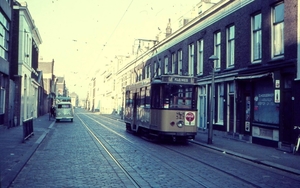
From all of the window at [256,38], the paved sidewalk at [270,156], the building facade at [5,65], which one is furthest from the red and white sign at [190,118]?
the building facade at [5,65]

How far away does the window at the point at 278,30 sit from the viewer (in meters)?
16.3

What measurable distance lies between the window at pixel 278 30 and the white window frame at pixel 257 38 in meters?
1.30

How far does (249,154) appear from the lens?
45.2 ft

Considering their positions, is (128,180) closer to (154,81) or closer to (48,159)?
(48,159)

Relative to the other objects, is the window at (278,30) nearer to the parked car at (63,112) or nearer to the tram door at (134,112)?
the tram door at (134,112)

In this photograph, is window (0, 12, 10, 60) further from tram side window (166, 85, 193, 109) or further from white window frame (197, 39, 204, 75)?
white window frame (197, 39, 204, 75)

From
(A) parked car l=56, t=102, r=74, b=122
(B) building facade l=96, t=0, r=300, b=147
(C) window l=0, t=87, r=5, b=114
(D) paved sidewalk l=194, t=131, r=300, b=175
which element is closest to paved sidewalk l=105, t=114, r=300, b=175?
(D) paved sidewalk l=194, t=131, r=300, b=175

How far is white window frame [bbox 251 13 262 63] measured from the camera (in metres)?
18.2

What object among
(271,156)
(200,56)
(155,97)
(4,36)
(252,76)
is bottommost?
(271,156)

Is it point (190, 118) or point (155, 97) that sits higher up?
point (155, 97)

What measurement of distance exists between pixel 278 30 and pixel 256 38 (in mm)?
2034

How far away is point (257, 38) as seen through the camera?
18484mm

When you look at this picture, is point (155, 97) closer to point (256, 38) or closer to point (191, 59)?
point (256, 38)

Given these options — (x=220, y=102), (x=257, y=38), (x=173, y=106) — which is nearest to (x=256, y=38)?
(x=257, y=38)
